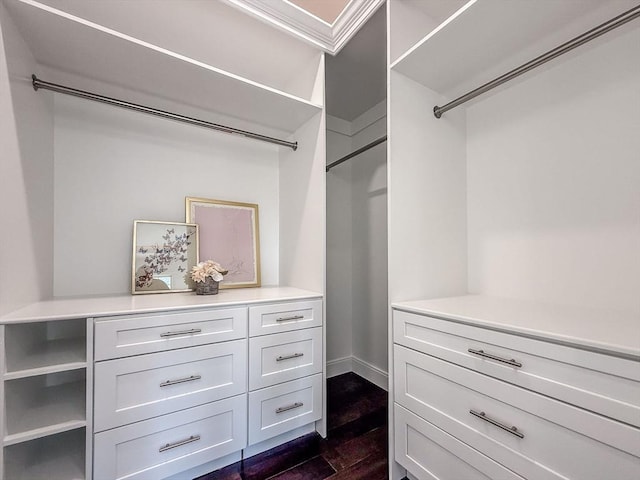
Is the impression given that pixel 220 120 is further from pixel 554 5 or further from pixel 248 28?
pixel 554 5

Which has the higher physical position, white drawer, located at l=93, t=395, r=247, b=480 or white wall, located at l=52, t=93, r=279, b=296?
white wall, located at l=52, t=93, r=279, b=296

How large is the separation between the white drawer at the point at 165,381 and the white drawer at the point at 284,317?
12 centimetres

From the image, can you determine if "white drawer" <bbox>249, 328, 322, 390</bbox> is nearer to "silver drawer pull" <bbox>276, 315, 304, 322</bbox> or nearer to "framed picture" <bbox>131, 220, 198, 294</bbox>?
"silver drawer pull" <bbox>276, 315, 304, 322</bbox>

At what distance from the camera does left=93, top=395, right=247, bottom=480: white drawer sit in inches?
43.5

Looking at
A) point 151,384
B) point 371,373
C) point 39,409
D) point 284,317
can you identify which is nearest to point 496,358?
point 284,317

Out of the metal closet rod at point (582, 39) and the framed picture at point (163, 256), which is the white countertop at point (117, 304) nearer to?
the framed picture at point (163, 256)

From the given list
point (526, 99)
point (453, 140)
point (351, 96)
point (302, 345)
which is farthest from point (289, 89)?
point (302, 345)

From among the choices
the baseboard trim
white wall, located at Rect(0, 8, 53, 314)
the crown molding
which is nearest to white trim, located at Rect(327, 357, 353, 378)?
the baseboard trim

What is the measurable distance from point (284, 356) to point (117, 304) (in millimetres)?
851

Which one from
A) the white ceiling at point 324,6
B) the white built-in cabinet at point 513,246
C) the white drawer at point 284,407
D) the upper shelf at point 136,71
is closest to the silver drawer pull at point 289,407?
the white drawer at point 284,407

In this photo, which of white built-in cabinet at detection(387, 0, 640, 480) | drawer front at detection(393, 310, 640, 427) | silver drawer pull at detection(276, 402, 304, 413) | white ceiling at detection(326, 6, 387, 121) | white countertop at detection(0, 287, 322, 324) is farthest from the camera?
white ceiling at detection(326, 6, 387, 121)

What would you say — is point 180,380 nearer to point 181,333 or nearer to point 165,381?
point 165,381

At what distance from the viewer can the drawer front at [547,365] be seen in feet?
2.31

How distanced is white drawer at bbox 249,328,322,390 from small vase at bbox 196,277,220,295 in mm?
405
